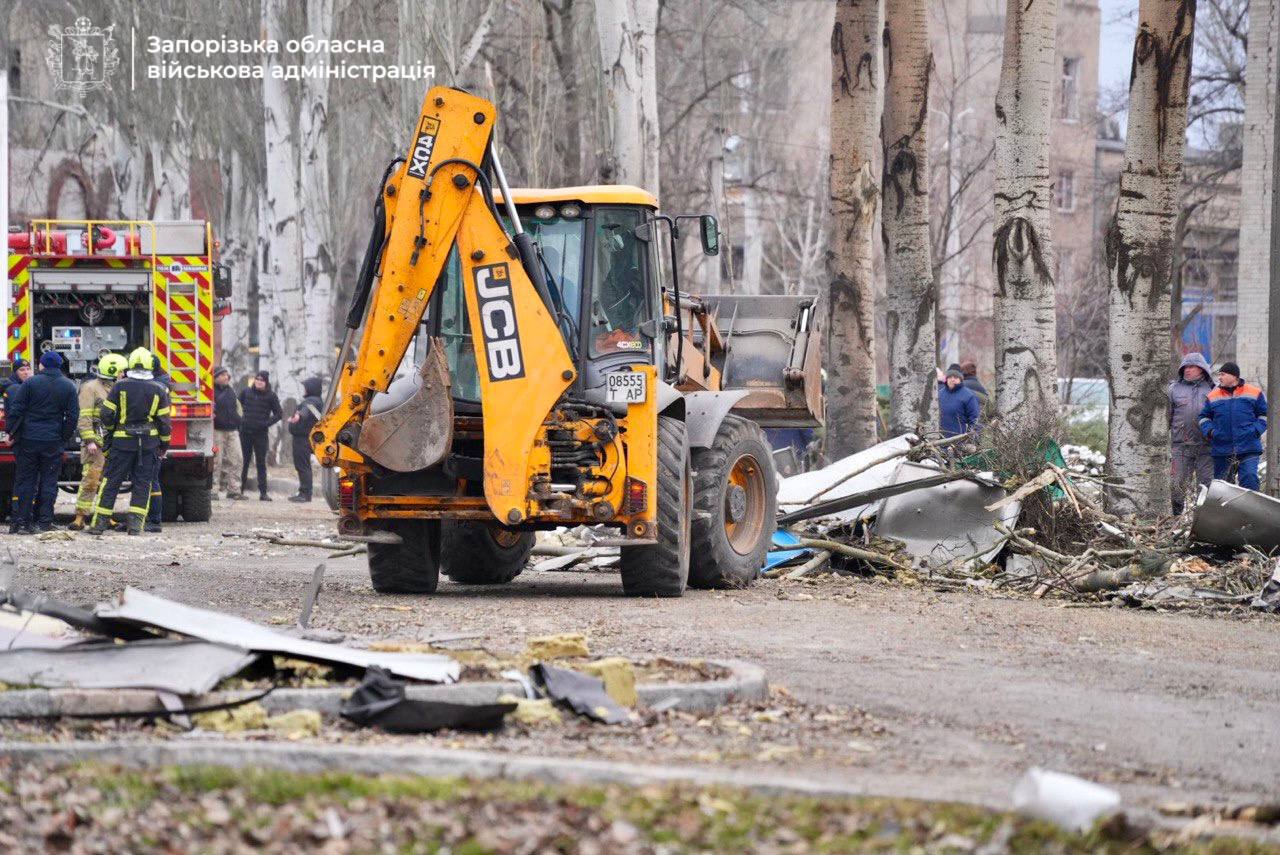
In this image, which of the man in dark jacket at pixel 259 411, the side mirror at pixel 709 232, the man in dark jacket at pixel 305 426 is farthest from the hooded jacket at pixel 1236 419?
the man in dark jacket at pixel 259 411

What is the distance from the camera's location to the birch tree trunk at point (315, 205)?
32.5m

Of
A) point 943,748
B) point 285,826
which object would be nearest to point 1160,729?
point 943,748

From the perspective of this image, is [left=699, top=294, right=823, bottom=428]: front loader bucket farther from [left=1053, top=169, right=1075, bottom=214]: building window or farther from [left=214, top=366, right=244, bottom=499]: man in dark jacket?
[left=1053, top=169, right=1075, bottom=214]: building window

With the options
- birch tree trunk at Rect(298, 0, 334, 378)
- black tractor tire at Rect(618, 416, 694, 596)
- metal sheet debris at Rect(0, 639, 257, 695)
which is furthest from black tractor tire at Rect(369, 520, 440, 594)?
birch tree trunk at Rect(298, 0, 334, 378)

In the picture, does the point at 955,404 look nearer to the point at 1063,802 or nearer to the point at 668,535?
the point at 668,535

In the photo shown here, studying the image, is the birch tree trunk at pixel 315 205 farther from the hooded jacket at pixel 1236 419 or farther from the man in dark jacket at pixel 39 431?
the hooded jacket at pixel 1236 419

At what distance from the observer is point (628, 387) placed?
39.5 feet

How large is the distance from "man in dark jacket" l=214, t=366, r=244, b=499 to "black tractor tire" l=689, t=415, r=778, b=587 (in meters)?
12.2

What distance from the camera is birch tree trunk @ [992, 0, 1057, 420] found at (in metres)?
16.5

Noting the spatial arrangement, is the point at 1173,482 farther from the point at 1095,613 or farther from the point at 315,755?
the point at 315,755

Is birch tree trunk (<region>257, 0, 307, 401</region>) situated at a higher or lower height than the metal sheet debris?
higher

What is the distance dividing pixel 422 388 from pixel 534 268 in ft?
3.48

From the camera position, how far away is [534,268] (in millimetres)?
12008

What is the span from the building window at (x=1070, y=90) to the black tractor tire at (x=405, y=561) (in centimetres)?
4763
